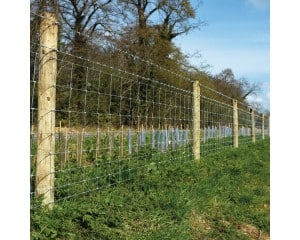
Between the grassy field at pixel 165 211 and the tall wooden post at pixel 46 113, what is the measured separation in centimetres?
23

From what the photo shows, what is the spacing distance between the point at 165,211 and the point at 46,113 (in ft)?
4.54

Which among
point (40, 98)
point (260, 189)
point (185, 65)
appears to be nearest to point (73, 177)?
point (40, 98)

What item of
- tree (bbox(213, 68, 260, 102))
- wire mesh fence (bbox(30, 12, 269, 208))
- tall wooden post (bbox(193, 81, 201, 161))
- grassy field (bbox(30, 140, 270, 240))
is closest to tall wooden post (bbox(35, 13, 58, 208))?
wire mesh fence (bbox(30, 12, 269, 208))

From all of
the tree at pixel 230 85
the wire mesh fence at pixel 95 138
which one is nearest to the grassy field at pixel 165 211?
the wire mesh fence at pixel 95 138

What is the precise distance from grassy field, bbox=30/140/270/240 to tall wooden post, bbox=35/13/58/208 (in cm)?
23

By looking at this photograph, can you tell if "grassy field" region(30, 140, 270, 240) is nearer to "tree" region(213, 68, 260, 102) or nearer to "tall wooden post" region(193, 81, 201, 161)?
"tall wooden post" region(193, 81, 201, 161)

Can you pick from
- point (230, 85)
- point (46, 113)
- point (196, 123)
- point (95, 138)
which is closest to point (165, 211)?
point (46, 113)

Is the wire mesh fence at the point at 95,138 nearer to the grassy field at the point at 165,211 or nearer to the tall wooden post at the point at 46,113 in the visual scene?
the tall wooden post at the point at 46,113

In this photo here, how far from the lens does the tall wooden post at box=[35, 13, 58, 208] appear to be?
3.53 m

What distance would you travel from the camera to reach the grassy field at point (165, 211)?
3281mm

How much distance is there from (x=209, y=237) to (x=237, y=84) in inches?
1287

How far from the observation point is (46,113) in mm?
3555

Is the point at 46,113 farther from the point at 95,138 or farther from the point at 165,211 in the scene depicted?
the point at 95,138
